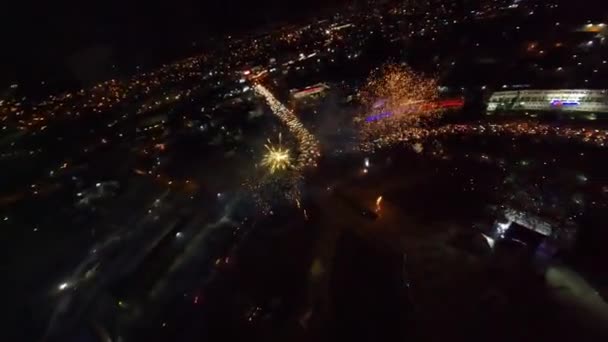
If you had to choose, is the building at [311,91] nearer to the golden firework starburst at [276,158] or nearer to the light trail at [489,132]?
the golden firework starburst at [276,158]

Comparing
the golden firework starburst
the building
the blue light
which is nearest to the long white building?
the blue light

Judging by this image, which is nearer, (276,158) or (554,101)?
(554,101)

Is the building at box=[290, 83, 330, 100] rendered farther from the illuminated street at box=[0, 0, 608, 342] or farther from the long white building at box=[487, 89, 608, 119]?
the long white building at box=[487, 89, 608, 119]

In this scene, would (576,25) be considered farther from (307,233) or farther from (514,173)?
(307,233)

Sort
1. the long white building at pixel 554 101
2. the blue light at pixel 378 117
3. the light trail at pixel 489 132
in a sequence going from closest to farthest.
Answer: the light trail at pixel 489 132, the long white building at pixel 554 101, the blue light at pixel 378 117

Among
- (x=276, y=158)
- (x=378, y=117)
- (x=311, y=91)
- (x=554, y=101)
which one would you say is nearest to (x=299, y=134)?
(x=276, y=158)

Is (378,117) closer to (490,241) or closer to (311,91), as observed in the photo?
(311,91)

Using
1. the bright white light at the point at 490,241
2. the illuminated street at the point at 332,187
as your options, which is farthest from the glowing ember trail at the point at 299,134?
the bright white light at the point at 490,241

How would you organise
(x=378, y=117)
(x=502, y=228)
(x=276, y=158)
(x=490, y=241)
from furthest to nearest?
1. (x=378, y=117)
2. (x=276, y=158)
3. (x=502, y=228)
4. (x=490, y=241)
